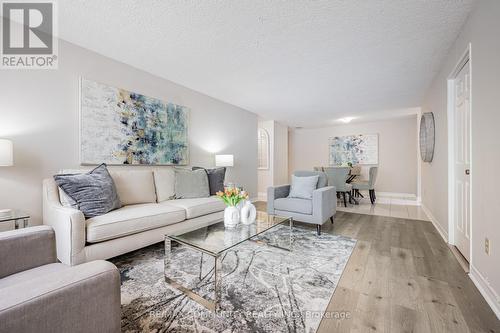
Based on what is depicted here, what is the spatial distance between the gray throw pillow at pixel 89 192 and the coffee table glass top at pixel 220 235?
2.76 ft

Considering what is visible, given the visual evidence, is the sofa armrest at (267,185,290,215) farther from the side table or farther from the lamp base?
the lamp base

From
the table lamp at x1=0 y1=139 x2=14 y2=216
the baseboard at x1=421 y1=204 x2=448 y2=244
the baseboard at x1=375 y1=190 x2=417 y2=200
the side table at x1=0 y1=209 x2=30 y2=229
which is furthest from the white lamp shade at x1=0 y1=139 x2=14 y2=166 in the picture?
the baseboard at x1=375 y1=190 x2=417 y2=200

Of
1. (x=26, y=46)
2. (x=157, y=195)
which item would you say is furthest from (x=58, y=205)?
(x=26, y=46)

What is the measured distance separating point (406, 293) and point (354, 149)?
5.77 meters

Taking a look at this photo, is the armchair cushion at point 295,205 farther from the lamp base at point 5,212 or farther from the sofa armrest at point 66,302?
the lamp base at point 5,212

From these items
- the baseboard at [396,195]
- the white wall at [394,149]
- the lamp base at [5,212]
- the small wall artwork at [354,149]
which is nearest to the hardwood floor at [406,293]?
the lamp base at [5,212]

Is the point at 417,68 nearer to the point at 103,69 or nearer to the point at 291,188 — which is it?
the point at 291,188

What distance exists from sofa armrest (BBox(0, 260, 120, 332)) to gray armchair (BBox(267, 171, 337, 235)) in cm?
241

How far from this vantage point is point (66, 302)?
734mm

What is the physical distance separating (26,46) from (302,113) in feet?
15.9

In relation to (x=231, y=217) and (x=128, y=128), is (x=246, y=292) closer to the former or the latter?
(x=231, y=217)

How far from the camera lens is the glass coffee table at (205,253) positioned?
4.95 feet

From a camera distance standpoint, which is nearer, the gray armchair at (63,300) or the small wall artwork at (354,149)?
the gray armchair at (63,300)

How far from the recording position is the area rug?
128 centimetres
